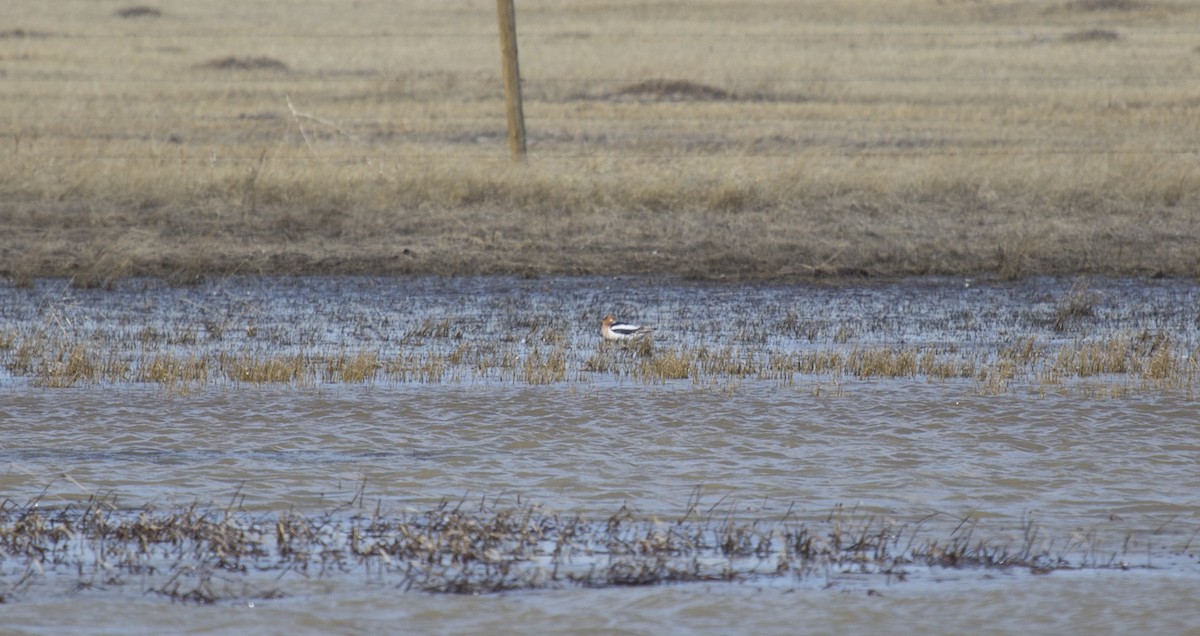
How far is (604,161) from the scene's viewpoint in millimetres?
17781

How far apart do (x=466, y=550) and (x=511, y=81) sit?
12.8m

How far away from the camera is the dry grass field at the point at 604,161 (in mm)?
14539

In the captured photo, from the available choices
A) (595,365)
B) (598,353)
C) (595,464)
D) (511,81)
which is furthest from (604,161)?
(595,464)

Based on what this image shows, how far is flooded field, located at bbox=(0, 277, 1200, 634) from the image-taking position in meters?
5.74

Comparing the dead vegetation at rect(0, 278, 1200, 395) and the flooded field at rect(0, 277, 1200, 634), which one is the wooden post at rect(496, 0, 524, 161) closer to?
the flooded field at rect(0, 277, 1200, 634)

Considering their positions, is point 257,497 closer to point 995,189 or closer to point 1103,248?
point 1103,248

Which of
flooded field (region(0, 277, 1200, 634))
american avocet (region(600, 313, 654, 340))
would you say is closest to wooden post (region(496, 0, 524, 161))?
flooded field (region(0, 277, 1200, 634))

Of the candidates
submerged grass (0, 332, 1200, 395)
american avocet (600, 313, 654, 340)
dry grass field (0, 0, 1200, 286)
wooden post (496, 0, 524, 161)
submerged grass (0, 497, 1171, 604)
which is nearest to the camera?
submerged grass (0, 497, 1171, 604)

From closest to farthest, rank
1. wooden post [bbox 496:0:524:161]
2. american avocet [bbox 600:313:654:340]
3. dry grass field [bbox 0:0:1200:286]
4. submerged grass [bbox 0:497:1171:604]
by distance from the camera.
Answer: submerged grass [bbox 0:497:1171:604] → american avocet [bbox 600:313:654:340] → dry grass field [bbox 0:0:1200:286] → wooden post [bbox 496:0:524:161]

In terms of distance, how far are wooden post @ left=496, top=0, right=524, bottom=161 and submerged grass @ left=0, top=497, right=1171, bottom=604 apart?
455 inches

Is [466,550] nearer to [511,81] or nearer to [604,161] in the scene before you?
[604,161]

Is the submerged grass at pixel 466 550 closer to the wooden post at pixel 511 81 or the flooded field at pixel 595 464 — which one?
the flooded field at pixel 595 464

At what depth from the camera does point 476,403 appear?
9078 millimetres

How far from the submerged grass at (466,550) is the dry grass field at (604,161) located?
7.53 meters
